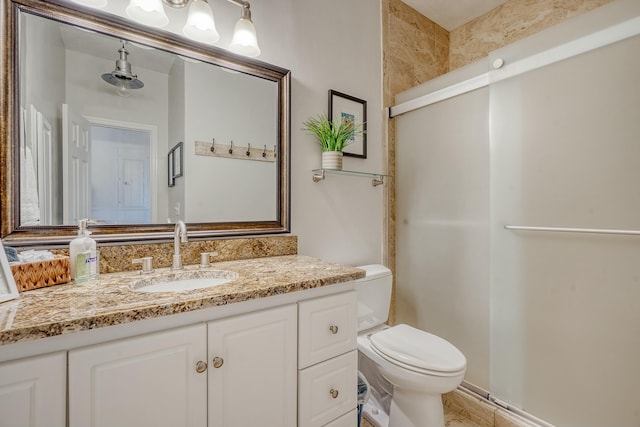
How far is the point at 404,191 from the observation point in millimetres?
2025

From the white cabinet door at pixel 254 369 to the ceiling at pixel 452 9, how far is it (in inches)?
92.3

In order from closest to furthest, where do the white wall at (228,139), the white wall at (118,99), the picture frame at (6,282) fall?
the picture frame at (6,282) < the white wall at (118,99) < the white wall at (228,139)

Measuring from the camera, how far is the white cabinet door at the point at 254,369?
0.83 metres

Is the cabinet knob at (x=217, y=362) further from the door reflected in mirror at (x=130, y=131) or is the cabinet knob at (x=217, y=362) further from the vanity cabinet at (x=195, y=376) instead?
the door reflected in mirror at (x=130, y=131)

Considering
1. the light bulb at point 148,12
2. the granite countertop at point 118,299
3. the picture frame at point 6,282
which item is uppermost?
the light bulb at point 148,12

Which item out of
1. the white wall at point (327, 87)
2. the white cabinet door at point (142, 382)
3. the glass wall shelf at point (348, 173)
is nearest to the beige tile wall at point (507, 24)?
the white wall at point (327, 87)

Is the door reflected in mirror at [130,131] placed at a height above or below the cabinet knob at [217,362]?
above

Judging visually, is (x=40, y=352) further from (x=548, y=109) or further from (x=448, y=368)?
(x=548, y=109)

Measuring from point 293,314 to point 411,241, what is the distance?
4.06 ft

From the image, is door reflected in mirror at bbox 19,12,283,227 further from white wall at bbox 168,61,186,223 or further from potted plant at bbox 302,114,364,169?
potted plant at bbox 302,114,364,169

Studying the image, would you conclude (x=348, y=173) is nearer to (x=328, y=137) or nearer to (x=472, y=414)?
(x=328, y=137)

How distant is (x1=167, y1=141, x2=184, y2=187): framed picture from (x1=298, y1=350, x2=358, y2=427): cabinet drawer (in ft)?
3.00

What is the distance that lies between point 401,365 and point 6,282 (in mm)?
1346

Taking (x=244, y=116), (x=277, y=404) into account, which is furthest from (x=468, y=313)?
(x=244, y=116)
